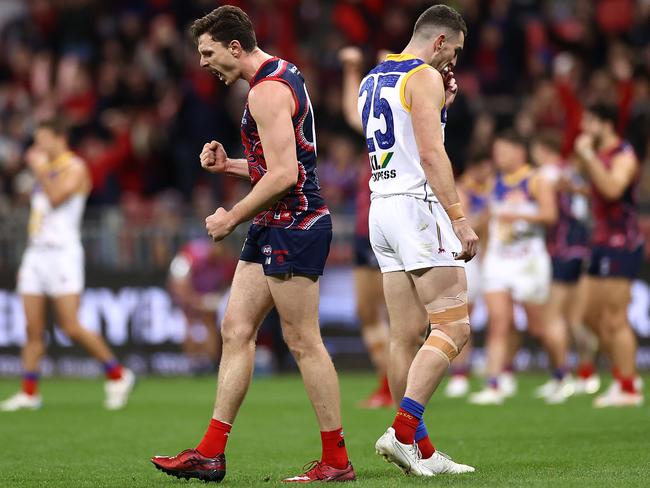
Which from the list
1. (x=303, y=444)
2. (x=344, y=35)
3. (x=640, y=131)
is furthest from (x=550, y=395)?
(x=344, y=35)

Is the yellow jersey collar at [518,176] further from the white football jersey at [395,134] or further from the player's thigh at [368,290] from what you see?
the white football jersey at [395,134]

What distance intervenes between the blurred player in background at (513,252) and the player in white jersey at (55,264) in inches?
152

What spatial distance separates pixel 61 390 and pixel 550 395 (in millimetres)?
6282

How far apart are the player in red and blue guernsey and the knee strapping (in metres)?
0.60

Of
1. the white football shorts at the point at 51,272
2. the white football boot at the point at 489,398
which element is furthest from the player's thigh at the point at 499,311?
the white football shorts at the point at 51,272

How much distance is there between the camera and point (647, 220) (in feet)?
53.5

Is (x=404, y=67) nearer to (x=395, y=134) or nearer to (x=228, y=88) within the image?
(x=395, y=134)

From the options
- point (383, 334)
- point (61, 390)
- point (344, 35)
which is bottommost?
point (61, 390)

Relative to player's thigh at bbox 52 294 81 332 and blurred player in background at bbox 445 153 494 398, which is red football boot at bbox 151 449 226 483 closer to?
player's thigh at bbox 52 294 81 332

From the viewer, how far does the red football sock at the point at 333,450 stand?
6922 millimetres

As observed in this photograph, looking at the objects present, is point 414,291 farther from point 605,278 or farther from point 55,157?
point 55,157

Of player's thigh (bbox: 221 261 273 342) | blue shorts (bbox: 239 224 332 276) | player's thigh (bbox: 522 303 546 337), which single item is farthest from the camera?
player's thigh (bbox: 522 303 546 337)

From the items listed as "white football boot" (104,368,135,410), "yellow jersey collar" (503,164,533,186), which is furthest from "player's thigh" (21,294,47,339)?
"yellow jersey collar" (503,164,533,186)

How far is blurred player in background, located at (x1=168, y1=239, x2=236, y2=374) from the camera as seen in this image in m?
18.1
